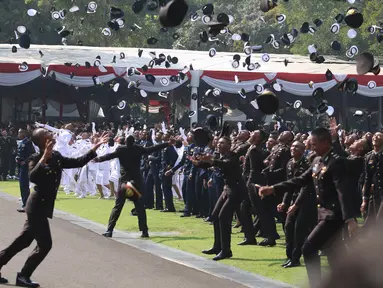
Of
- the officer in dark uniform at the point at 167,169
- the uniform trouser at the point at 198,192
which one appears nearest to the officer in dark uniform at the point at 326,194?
the uniform trouser at the point at 198,192

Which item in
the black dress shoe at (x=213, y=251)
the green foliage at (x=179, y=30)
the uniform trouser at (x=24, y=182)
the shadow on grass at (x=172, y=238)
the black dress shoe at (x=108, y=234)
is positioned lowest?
the shadow on grass at (x=172, y=238)

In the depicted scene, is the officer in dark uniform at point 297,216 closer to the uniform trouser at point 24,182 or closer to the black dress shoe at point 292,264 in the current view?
the black dress shoe at point 292,264

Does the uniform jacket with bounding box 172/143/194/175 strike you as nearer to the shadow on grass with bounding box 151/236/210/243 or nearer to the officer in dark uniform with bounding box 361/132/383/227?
the shadow on grass with bounding box 151/236/210/243

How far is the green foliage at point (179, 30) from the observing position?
4922 cm

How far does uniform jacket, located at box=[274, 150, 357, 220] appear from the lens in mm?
7457

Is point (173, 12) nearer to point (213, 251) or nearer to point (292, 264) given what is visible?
point (292, 264)

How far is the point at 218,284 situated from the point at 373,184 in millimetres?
2876

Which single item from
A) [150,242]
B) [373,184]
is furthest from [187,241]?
[373,184]

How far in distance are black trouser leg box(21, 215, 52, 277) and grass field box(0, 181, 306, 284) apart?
2.60 metres

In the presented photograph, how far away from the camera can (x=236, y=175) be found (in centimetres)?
1170

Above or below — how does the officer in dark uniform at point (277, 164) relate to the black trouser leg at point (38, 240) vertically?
above

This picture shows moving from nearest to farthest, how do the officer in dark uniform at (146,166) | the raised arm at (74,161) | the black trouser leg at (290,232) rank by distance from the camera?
the raised arm at (74,161) → the black trouser leg at (290,232) → the officer in dark uniform at (146,166)

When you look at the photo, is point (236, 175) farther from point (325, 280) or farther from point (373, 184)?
point (325, 280)

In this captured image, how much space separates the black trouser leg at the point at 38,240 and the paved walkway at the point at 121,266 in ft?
1.29
